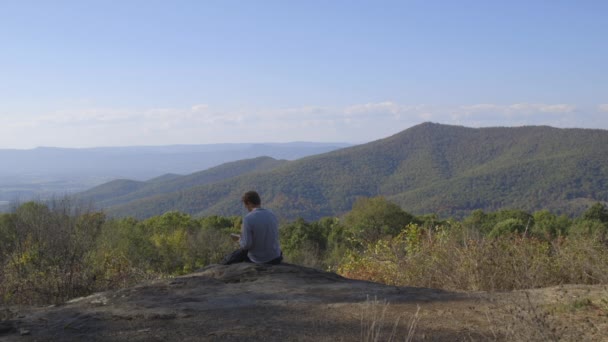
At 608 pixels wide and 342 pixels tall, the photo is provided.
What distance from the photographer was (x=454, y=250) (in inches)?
314

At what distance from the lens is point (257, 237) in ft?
25.1

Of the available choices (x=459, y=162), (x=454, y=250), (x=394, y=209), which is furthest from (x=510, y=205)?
(x=454, y=250)

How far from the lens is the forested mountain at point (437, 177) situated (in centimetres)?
7762

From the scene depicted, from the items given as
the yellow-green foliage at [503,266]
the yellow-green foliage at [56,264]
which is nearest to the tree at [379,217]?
the yellow-green foliage at [56,264]

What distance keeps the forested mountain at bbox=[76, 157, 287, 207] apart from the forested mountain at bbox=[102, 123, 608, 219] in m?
25.9

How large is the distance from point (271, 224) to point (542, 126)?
121048 millimetres

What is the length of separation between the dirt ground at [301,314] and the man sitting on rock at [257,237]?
0.78 metres

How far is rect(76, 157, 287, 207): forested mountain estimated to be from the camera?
132375 mm

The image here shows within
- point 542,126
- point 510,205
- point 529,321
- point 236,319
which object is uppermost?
point 542,126

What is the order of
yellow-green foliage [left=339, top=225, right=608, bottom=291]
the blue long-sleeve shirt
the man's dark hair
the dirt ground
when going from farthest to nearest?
the man's dark hair < the blue long-sleeve shirt < yellow-green foliage [left=339, top=225, right=608, bottom=291] < the dirt ground

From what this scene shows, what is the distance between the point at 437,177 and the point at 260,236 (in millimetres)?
99106

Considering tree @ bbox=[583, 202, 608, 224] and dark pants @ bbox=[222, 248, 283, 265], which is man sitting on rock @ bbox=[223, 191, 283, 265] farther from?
tree @ bbox=[583, 202, 608, 224]

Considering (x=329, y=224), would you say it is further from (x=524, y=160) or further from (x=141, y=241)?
(x=524, y=160)

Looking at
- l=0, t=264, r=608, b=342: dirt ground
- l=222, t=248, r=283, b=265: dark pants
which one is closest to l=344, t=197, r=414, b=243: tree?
l=222, t=248, r=283, b=265: dark pants
